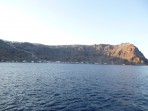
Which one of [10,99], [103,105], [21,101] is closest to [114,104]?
[103,105]

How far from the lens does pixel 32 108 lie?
123 feet

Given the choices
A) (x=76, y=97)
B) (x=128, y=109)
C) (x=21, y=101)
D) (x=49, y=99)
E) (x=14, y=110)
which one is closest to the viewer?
(x=14, y=110)

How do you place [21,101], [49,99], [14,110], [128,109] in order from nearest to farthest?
[14,110] → [128,109] → [21,101] → [49,99]

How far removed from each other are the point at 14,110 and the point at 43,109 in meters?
5.94

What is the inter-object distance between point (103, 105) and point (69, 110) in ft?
30.8

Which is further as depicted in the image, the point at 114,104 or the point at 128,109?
the point at 114,104

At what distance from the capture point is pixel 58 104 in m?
41.4

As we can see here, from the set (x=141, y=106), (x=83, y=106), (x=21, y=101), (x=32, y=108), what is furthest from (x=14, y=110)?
(x=141, y=106)

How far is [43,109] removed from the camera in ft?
122

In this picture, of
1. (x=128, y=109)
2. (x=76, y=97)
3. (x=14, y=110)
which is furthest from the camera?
(x=76, y=97)

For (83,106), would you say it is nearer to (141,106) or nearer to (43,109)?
(43,109)

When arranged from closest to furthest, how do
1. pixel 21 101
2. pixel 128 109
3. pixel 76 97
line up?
pixel 128 109 < pixel 21 101 < pixel 76 97

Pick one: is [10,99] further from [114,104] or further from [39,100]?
[114,104]

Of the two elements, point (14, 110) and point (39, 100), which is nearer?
point (14, 110)
